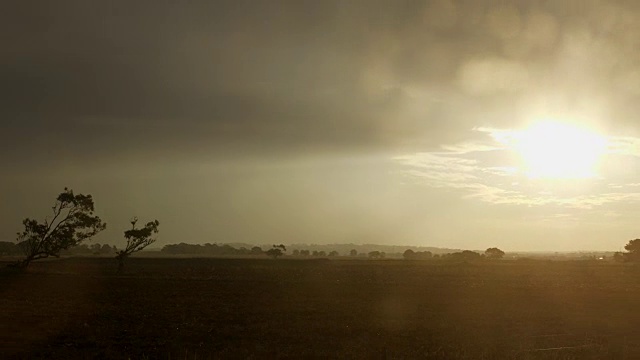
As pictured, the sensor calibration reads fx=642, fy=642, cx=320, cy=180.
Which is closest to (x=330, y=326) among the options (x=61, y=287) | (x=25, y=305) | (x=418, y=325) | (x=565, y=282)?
(x=418, y=325)

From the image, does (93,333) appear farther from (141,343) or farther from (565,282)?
(565,282)

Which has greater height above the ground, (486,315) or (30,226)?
(30,226)

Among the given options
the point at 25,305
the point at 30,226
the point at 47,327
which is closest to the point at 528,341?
the point at 47,327

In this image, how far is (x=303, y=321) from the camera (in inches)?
1439

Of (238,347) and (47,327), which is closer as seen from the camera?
(238,347)

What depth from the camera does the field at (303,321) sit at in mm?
27656

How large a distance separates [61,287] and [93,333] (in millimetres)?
23870

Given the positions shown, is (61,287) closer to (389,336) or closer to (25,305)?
(25,305)

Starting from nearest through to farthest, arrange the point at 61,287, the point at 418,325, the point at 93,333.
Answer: the point at 93,333, the point at 418,325, the point at 61,287

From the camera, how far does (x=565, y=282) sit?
73875mm

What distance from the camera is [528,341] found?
3155cm

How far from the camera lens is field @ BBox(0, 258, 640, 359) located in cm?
2766

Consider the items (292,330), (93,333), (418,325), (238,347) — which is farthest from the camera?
(418,325)

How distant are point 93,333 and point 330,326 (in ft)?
39.9
